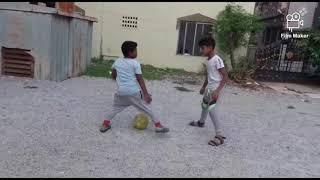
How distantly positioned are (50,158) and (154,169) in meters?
1.14

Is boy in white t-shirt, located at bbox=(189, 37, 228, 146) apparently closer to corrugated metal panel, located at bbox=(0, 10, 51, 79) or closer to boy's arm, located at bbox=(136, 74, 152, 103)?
boy's arm, located at bbox=(136, 74, 152, 103)

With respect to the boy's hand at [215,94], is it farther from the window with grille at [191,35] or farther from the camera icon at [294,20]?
the camera icon at [294,20]

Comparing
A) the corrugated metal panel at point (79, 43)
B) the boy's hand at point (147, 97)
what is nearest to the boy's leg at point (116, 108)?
the boy's hand at point (147, 97)

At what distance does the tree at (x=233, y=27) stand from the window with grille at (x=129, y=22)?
268 cm

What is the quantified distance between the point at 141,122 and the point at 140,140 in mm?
491

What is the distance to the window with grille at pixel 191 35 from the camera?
514 inches

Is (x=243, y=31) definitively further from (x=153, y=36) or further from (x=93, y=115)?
(x=93, y=115)

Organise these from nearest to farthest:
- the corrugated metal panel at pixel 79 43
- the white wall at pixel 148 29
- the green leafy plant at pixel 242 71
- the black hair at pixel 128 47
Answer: the black hair at pixel 128 47, the corrugated metal panel at pixel 79 43, the green leafy plant at pixel 242 71, the white wall at pixel 148 29

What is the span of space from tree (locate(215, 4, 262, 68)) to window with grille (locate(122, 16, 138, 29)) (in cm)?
268

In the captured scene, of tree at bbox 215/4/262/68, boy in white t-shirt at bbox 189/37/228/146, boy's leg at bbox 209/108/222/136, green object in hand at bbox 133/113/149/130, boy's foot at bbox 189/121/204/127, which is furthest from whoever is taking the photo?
tree at bbox 215/4/262/68

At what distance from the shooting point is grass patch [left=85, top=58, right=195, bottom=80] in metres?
10.8

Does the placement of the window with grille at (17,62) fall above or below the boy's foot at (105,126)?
above

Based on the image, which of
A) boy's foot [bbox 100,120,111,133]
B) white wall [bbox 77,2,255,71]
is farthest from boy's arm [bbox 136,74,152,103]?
white wall [bbox 77,2,255,71]

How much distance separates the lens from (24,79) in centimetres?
Answer: 878
